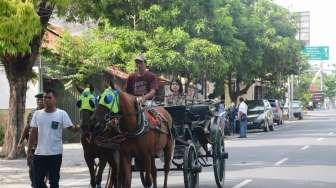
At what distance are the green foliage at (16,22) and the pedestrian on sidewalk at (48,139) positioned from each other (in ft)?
11.2

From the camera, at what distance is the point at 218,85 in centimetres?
4800

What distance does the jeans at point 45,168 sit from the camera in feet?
30.8

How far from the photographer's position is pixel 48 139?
30.6ft

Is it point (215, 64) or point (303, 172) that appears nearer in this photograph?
point (303, 172)

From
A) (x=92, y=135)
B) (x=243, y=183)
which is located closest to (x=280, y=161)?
(x=243, y=183)

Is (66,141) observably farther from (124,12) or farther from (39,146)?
(39,146)

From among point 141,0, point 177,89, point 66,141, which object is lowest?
point 66,141

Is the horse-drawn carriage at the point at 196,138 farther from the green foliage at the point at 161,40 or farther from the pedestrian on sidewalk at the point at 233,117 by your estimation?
the pedestrian on sidewalk at the point at 233,117

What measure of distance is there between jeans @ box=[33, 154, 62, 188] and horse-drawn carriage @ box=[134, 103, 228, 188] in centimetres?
273

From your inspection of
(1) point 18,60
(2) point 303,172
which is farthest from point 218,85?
(2) point 303,172

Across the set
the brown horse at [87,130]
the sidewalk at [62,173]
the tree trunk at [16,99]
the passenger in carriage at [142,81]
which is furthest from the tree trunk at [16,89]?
the passenger in carriage at [142,81]

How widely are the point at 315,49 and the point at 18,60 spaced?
59175 mm

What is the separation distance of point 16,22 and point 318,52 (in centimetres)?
6525

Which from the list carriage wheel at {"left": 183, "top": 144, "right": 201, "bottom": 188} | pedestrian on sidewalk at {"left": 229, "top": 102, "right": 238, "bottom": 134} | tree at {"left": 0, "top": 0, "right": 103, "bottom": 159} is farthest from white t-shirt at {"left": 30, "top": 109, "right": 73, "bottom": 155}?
pedestrian on sidewalk at {"left": 229, "top": 102, "right": 238, "bottom": 134}
